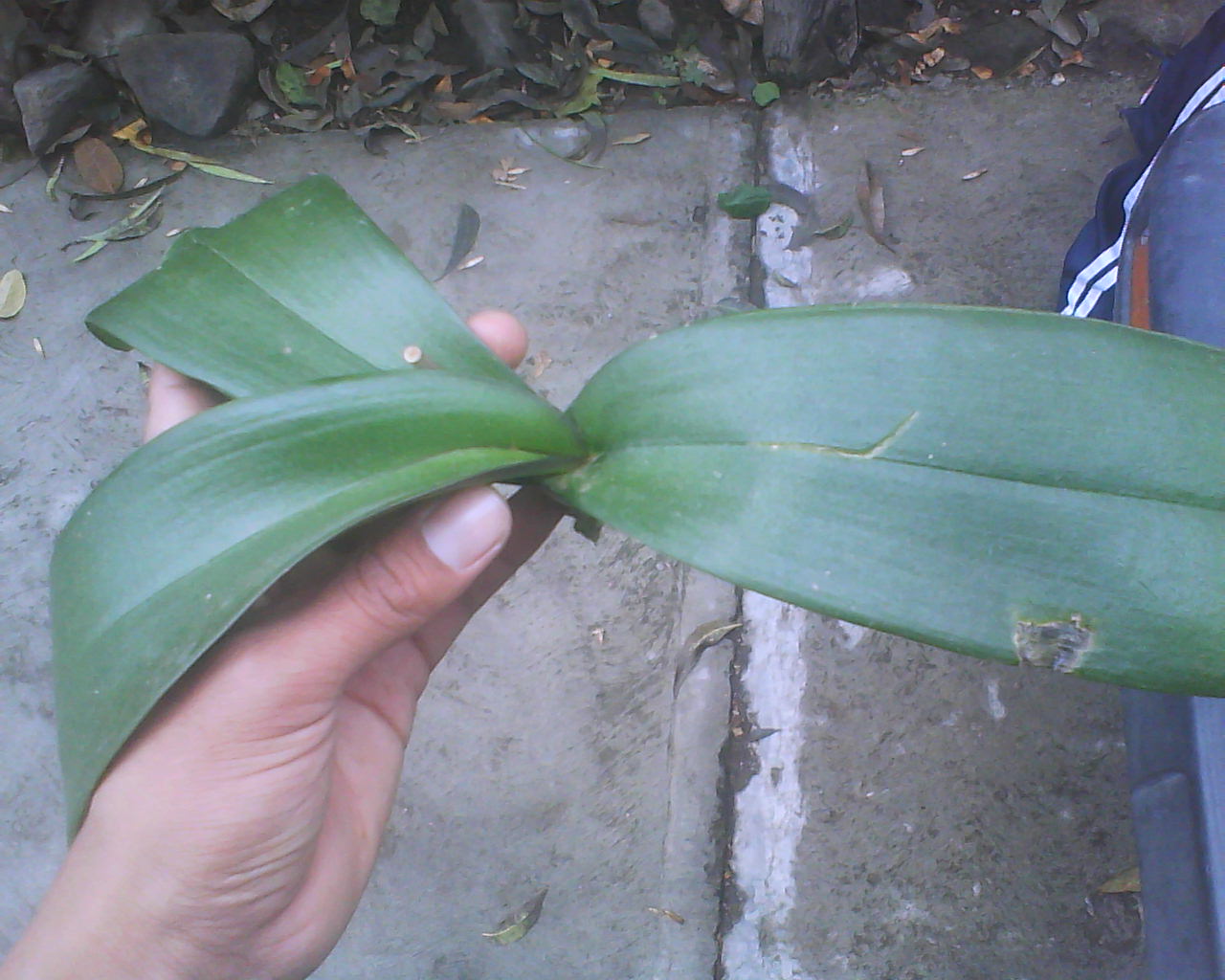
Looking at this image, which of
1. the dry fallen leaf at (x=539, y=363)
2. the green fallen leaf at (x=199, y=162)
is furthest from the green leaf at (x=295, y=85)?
the dry fallen leaf at (x=539, y=363)

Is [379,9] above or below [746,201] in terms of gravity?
above

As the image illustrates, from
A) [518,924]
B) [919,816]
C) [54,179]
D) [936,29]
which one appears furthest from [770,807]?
[54,179]

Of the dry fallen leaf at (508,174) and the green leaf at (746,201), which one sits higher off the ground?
the dry fallen leaf at (508,174)

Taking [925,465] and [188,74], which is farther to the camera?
[188,74]

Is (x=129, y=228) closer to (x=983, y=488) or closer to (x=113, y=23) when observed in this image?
(x=113, y=23)

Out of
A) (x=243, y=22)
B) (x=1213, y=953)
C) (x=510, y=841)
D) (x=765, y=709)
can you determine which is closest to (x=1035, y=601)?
(x=1213, y=953)

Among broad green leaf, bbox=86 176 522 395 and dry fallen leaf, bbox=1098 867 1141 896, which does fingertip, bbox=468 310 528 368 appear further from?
dry fallen leaf, bbox=1098 867 1141 896

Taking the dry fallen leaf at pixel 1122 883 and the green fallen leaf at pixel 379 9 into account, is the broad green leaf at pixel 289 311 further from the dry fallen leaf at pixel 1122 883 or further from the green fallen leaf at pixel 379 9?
the green fallen leaf at pixel 379 9
